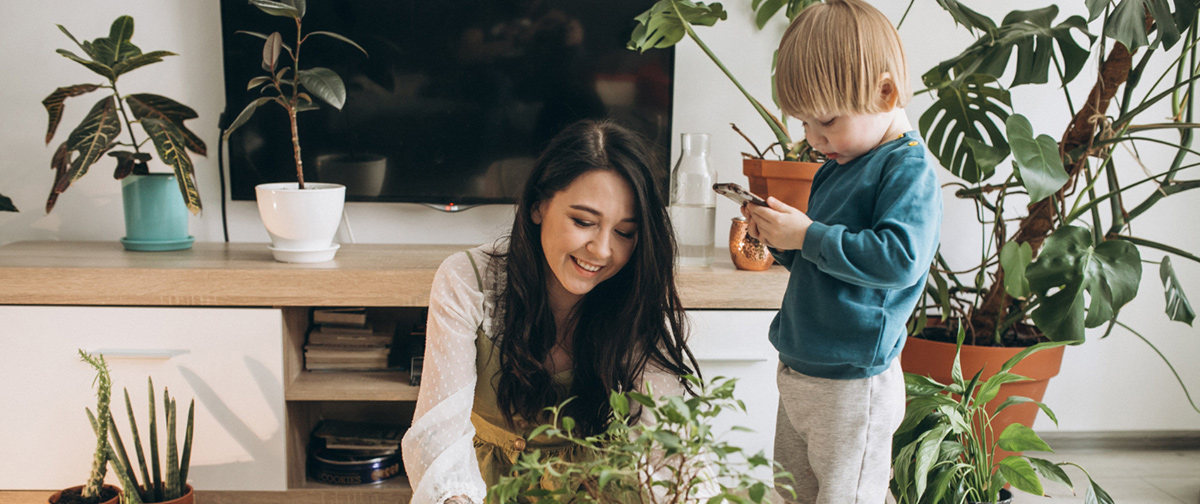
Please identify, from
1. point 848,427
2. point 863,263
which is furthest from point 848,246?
point 848,427

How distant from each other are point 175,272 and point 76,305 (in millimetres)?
230

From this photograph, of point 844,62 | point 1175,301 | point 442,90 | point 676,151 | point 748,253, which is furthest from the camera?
point 676,151

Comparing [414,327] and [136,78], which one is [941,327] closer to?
[414,327]

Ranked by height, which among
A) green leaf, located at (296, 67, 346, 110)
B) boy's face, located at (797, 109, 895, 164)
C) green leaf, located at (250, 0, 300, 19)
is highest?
green leaf, located at (250, 0, 300, 19)

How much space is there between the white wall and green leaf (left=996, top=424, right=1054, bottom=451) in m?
0.98

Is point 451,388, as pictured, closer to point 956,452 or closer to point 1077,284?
point 956,452

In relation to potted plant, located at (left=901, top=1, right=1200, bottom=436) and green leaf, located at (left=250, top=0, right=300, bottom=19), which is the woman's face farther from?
green leaf, located at (left=250, top=0, right=300, bottom=19)

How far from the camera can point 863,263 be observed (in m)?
0.96

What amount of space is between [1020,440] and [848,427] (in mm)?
459

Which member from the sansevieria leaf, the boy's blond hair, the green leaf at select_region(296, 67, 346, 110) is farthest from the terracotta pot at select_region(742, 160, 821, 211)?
the sansevieria leaf

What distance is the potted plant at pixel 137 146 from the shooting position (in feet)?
5.46

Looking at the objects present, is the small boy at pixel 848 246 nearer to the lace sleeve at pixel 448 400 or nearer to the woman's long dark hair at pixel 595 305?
the woman's long dark hair at pixel 595 305

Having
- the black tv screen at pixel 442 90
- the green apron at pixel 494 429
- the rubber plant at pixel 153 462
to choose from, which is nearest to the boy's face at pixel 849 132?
the green apron at pixel 494 429

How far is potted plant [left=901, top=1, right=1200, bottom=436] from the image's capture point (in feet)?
4.69
